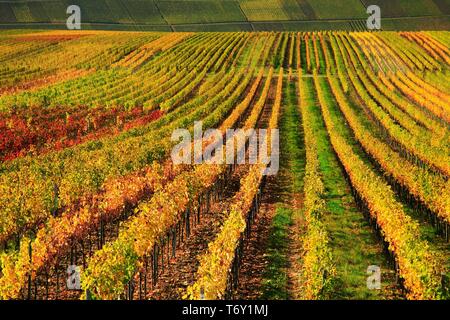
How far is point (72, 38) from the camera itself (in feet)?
327

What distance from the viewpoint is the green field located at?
12538cm

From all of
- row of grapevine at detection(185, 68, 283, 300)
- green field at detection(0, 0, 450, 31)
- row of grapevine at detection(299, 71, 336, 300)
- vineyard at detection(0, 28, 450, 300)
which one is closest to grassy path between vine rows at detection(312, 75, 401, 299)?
vineyard at detection(0, 28, 450, 300)

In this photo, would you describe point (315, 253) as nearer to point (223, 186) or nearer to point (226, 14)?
point (223, 186)

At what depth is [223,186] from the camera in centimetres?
3028

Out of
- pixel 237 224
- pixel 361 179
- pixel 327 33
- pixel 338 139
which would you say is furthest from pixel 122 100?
pixel 327 33

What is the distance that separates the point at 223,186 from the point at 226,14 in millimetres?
106952

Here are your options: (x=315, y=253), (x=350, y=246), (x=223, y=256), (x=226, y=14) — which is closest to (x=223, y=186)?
(x=350, y=246)

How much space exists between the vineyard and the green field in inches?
2113

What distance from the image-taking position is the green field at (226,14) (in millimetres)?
125375

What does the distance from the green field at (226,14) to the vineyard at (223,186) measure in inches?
2113

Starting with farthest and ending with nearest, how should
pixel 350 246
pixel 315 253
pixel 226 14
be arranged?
pixel 226 14
pixel 350 246
pixel 315 253

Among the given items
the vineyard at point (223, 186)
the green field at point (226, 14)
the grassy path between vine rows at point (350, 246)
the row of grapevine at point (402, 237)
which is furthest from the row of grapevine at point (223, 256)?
the green field at point (226, 14)
